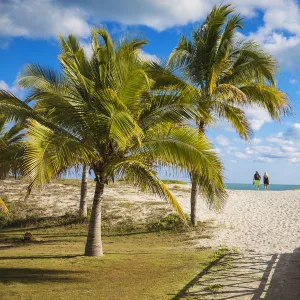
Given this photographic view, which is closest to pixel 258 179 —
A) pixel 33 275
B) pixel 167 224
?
pixel 167 224

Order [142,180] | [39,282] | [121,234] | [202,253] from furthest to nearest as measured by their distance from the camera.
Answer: [121,234] < [202,253] < [142,180] < [39,282]

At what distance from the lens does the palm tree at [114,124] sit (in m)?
10.5

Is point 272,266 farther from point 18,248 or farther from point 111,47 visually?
point 18,248

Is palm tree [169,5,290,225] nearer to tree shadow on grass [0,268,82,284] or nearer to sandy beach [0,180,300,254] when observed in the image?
sandy beach [0,180,300,254]

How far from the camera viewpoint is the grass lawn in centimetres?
879

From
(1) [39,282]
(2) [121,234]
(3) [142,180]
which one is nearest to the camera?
(1) [39,282]

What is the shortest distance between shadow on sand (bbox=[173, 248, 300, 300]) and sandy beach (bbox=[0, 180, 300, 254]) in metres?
1.77

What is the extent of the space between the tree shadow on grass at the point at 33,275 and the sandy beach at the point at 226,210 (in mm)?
6243

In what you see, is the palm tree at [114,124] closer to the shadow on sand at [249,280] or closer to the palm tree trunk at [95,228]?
the palm tree trunk at [95,228]

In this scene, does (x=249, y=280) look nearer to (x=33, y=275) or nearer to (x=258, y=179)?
(x=33, y=275)

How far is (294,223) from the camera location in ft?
59.6

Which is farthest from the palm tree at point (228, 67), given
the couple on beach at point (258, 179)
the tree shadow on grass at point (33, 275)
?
the couple on beach at point (258, 179)

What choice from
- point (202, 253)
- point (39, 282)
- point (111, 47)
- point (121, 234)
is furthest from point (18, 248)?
point (111, 47)

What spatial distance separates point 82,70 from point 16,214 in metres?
12.1
